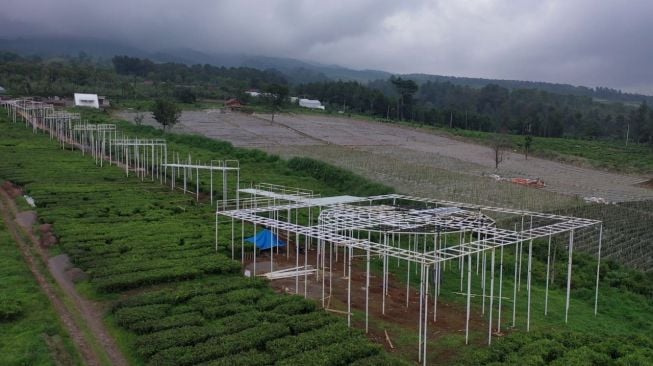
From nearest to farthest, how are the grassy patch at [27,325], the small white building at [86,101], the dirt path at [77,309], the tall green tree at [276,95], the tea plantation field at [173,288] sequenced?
the grassy patch at [27,325], the tea plantation field at [173,288], the dirt path at [77,309], the small white building at [86,101], the tall green tree at [276,95]

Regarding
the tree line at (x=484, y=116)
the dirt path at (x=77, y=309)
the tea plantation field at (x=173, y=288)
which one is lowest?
the dirt path at (x=77, y=309)

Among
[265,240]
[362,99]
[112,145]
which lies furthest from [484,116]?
[265,240]

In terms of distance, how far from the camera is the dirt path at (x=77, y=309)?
18.0 m

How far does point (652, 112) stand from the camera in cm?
12325

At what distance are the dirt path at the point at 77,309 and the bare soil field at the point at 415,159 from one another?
82.1ft

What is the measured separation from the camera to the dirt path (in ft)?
58.9

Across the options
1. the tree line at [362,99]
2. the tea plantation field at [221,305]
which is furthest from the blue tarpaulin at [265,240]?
the tree line at [362,99]

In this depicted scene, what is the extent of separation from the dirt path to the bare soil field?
25024 millimetres

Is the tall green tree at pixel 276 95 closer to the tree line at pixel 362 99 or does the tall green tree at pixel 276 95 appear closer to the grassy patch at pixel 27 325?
the tree line at pixel 362 99

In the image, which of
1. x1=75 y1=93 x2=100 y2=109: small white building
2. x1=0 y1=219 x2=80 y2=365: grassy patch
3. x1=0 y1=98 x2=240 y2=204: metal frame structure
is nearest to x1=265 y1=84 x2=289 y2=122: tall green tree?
x1=75 y1=93 x2=100 y2=109: small white building

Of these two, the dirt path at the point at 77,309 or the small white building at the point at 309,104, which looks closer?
the dirt path at the point at 77,309

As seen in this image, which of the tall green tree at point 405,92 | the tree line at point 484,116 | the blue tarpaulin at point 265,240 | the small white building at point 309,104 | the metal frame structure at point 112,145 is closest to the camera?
the blue tarpaulin at point 265,240

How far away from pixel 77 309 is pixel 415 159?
49.9m

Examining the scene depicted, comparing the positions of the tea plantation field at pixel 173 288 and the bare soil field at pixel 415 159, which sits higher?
the bare soil field at pixel 415 159
